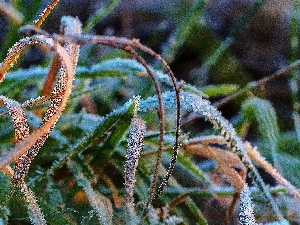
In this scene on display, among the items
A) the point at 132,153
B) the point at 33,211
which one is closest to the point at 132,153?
the point at 132,153

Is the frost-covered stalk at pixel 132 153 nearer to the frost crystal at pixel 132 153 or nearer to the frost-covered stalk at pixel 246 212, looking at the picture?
the frost crystal at pixel 132 153

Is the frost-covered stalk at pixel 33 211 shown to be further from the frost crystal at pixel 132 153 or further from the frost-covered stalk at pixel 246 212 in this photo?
the frost-covered stalk at pixel 246 212

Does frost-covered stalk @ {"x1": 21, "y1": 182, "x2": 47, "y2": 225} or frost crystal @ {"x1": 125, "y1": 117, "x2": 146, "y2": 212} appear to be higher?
frost crystal @ {"x1": 125, "y1": 117, "x2": 146, "y2": 212}

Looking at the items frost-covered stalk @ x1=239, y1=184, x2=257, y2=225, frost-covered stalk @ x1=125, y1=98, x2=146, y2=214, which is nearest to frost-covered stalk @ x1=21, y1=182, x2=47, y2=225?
frost-covered stalk @ x1=125, y1=98, x2=146, y2=214

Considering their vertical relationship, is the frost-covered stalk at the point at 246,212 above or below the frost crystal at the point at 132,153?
below

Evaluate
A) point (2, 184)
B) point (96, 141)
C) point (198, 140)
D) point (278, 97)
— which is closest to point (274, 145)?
point (198, 140)

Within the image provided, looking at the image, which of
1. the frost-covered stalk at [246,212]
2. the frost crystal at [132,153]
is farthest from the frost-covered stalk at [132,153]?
the frost-covered stalk at [246,212]

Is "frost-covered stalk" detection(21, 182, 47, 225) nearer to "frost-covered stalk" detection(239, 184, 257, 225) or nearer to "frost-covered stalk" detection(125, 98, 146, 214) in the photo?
"frost-covered stalk" detection(125, 98, 146, 214)

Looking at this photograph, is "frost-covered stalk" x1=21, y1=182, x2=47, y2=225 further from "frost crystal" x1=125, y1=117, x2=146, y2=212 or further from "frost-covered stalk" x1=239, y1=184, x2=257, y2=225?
"frost-covered stalk" x1=239, y1=184, x2=257, y2=225

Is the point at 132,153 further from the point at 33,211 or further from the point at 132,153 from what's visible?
the point at 33,211

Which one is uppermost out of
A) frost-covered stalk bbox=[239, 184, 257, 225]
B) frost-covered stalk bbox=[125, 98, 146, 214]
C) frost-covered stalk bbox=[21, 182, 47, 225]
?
frost-covered stalk bbox=[125, 98, 146, 214]

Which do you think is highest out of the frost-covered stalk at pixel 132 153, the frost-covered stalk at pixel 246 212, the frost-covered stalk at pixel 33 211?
the frost-covered stalk at pixel 132 153

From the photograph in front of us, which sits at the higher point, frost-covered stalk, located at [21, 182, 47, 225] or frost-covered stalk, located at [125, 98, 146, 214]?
frost-covered stalk, located at [125, 98, 146, 214]
